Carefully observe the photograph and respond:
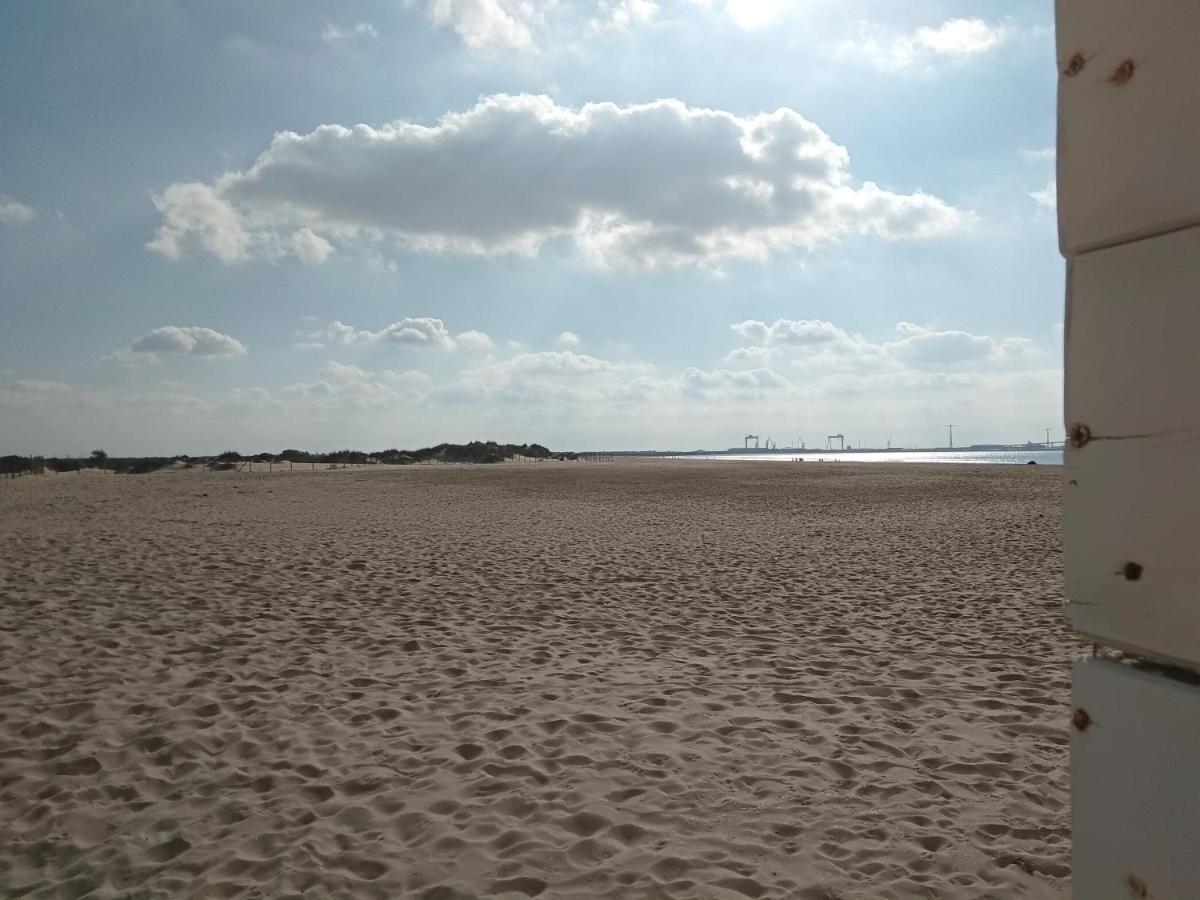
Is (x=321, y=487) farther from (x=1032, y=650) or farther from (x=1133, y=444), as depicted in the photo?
(x=1133, y=444)

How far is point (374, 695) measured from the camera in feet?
20.7

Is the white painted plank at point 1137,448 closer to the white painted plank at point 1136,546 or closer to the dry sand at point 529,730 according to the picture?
the white painted plank at point 1136,546

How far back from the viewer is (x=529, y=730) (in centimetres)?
553

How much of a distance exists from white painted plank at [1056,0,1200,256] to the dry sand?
11.0 ft

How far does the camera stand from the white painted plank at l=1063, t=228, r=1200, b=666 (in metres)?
1.19

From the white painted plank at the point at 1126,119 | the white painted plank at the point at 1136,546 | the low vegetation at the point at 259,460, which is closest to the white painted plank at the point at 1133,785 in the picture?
the white painted plank at the point at 1136,546

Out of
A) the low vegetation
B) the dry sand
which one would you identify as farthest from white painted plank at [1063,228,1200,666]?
the low vegetation

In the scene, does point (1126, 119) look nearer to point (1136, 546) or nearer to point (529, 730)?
point (1136, 546)

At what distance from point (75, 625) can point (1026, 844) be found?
9272mm

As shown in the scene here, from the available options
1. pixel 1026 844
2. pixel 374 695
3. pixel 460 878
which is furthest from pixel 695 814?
pixel 374 695

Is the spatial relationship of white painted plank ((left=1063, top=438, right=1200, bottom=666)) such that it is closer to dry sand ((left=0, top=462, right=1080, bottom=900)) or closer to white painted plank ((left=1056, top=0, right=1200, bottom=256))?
white painted plank ((left=1056, top=0, right=1200, bottom=256))

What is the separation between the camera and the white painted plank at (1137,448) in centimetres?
119

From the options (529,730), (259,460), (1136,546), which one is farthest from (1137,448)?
(259,460)

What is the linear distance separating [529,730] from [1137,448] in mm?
4962
